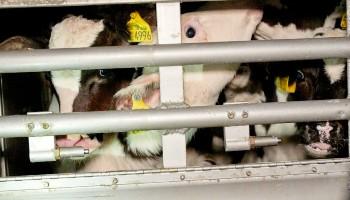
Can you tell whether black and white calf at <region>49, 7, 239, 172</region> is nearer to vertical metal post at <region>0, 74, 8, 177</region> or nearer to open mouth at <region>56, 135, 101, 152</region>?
open mouth at <region>56, 135, 101, 152</region>

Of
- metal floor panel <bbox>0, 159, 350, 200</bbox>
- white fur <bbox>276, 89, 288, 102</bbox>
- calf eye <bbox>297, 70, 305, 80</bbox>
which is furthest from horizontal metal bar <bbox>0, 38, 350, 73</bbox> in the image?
white fur <bbox>276, 89, 288, 102</bbox>

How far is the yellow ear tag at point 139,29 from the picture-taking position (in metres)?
2.14

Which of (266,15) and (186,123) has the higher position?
(266,15)

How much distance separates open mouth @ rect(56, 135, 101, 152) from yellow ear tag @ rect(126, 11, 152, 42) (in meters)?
0.49

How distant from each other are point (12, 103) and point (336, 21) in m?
1.72

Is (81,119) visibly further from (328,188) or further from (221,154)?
(221,154)

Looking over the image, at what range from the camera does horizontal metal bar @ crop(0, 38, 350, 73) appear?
1296mm

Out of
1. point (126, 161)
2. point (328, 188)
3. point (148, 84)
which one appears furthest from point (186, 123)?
point (126, 161)

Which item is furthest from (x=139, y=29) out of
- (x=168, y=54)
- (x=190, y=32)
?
(x=168, y=54)

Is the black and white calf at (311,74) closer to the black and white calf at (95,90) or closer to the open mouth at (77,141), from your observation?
the black and white calf at (95,90)

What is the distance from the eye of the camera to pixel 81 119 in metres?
1.32

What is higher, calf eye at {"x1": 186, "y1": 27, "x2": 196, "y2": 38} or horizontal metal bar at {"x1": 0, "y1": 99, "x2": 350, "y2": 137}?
calf eye at {"x1": 186, "y1": 27, "x2": 196, "y2": 38}

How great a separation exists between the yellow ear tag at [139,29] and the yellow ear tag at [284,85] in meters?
0.95

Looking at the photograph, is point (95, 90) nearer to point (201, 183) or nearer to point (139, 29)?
point (139, 29)
